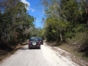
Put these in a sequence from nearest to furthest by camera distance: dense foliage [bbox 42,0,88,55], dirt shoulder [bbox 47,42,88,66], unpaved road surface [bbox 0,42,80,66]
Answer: unpaved road surface [bbox 0,42,80,66], dirt shoulder [bbox 47,42,88,66], dense foliage [bbox 42,0,88,55]

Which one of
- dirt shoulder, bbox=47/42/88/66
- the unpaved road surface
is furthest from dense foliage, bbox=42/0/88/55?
the unpaved road surface

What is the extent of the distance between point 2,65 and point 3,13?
12188 mm

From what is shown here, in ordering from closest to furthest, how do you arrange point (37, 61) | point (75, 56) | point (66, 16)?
point (37, 61)
point (75, 56)
point (66, 16)

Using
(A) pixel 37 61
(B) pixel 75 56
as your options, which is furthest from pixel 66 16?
(A) pixel 37 61

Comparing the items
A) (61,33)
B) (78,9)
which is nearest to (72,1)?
(78,9)

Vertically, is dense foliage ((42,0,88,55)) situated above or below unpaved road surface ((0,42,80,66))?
above

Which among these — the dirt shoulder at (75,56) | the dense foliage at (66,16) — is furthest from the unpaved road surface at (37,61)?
the dense foliage at (66,16)

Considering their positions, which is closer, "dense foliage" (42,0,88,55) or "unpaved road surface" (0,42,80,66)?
"unpaved road surface" (0,42,80,66)

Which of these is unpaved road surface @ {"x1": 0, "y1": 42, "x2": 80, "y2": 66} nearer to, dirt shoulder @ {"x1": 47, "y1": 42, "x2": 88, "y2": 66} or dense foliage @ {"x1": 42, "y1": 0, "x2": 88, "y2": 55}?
dirt shoulder @ {"x1": 47, "y1": 42, "x2": 88, "y2": 66}

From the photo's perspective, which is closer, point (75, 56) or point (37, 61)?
point (37, 61)

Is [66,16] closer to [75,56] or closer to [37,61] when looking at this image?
[75,56]

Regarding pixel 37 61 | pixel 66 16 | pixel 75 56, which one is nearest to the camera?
pixel 37 61

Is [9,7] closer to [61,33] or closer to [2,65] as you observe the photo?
[2,65]

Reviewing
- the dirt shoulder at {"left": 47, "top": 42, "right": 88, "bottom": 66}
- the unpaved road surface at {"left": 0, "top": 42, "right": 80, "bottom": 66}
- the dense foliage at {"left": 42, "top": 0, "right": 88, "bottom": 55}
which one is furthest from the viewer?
the dense foliage at {"left": 42, "top": 0, "right": 88, "bottom": 55}
